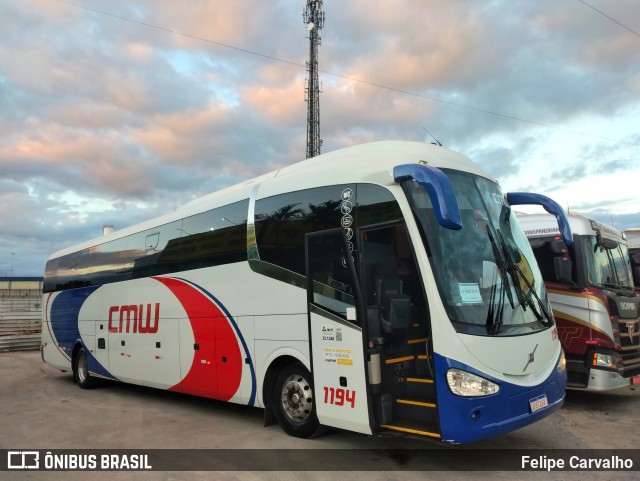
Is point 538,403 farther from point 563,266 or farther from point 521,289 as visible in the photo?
point 563,266

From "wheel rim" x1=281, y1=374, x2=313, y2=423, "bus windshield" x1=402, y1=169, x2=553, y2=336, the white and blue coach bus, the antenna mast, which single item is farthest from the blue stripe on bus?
the antenna mast

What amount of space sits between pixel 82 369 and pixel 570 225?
1192 centimetres

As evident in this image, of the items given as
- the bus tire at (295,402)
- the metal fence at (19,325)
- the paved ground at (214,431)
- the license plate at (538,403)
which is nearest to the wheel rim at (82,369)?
the paved ground at (214,431)

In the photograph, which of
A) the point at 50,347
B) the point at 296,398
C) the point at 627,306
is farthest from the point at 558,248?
the point at 50,347

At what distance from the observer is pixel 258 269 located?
7.51 m

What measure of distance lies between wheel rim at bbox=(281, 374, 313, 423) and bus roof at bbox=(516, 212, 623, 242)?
5391 millimetres

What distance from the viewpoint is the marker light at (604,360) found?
324 inches

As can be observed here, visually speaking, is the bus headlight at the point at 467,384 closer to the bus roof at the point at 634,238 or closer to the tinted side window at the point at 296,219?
the tinted side window at the point at 296,219

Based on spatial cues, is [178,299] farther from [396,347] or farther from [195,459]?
[396,347]

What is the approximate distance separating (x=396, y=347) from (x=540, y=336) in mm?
1566

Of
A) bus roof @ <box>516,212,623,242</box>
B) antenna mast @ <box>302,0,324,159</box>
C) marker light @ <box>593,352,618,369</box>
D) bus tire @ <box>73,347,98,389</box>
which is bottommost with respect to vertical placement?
bus tire @ <box>73,347,98,389</box>

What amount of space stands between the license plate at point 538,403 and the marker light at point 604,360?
3.51m

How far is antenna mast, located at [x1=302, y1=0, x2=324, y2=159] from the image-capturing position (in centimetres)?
3819

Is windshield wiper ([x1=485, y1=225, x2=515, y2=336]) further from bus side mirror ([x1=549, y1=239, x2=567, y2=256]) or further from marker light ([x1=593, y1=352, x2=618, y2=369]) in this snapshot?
marker light ([x1=593, y1=352, x2=618, y2=369])
